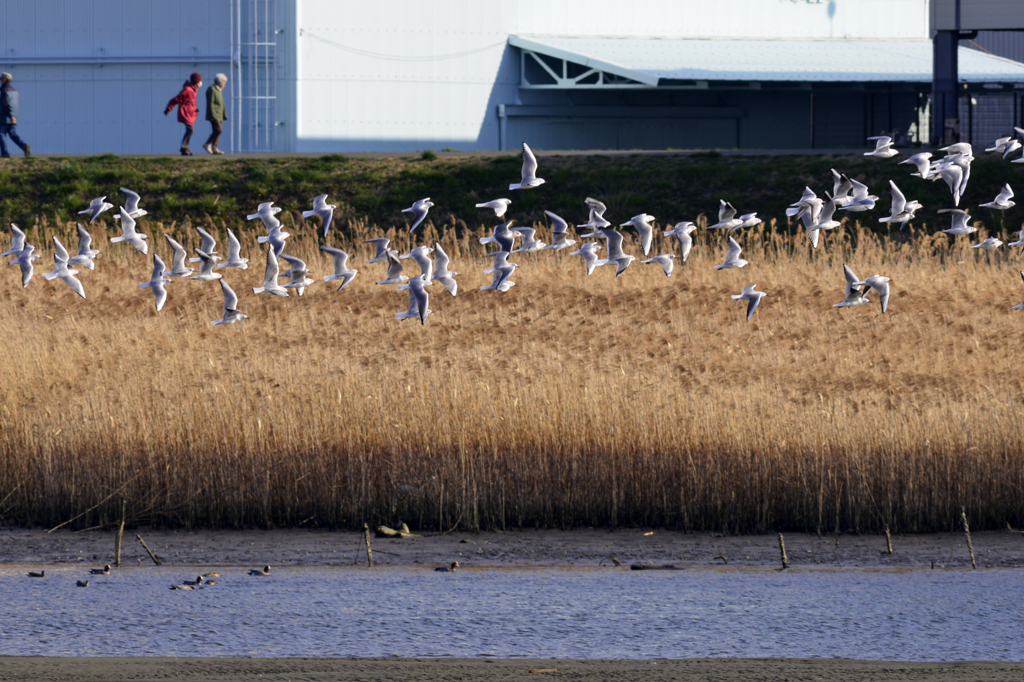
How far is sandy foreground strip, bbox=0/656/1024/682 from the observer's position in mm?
6398

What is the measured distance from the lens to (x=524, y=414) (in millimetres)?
11742

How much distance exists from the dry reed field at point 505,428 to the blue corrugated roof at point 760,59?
871 inches

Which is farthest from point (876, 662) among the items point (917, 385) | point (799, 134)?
point (799, 134)

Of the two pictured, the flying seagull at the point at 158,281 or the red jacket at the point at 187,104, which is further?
the red jacket at the point at 187,104

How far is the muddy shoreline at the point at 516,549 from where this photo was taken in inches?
375

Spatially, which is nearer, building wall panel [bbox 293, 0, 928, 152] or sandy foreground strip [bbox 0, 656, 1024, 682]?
sandy foreground strip [bbox 0, 656, 1024, 682]

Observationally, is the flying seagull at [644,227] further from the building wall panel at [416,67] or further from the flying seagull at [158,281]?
the building wall panel at [416,67]

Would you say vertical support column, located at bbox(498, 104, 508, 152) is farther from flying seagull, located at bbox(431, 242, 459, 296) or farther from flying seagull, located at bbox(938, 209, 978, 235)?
flying seagull, located at bbox(431, 242, 459, 296)

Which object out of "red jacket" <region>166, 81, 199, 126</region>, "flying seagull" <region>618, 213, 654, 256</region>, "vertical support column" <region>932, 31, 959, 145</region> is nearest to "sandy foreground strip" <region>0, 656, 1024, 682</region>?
"flying seagull" <region>618, 213, 654, 256</region>

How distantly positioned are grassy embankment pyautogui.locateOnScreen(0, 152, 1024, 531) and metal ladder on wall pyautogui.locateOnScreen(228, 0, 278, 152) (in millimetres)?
19926

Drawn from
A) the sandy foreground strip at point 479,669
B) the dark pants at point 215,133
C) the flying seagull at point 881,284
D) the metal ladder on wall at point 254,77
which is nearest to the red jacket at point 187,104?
the dark pants at point 215,133

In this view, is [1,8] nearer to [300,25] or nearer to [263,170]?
[300,25]

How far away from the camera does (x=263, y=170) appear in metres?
30.0

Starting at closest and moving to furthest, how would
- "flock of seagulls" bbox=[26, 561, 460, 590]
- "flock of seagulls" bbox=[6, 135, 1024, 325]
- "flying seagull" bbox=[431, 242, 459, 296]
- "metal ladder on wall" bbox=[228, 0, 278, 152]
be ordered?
1. "flock of seagulls" bbox=[26, 561, 460, 590]
2. "flock of seagulls" bbox=[6, 135, 1024, 325]
3. "flying seagull" bbox=[431, 242, 459, 296]
4. "metal ladder on wall" bbox=[228, 0, 278, 152]
